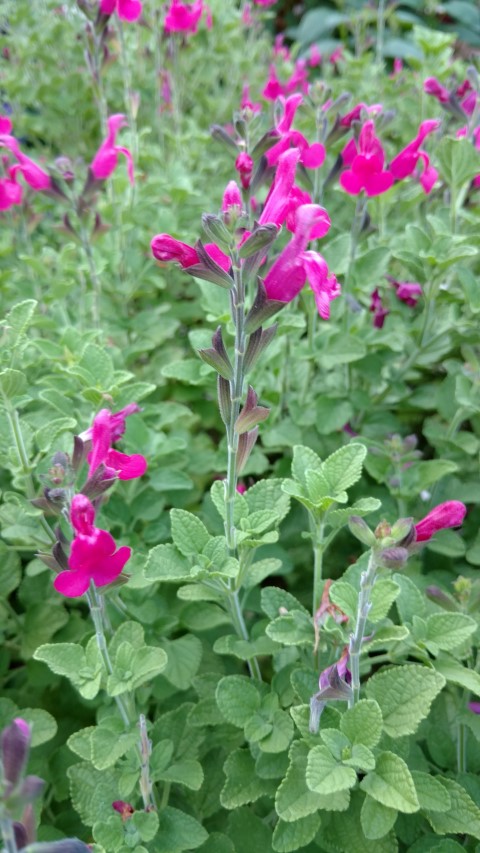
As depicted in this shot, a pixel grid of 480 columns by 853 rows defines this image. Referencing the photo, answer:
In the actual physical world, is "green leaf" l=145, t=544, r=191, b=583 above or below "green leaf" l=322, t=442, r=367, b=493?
below

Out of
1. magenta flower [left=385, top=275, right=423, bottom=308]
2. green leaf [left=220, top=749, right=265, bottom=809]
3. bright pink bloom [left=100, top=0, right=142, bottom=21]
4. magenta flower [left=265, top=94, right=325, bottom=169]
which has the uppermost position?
bright pink bloom [left=100, top=0, right=142, bottom=21]

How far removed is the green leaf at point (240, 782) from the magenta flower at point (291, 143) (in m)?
1.17

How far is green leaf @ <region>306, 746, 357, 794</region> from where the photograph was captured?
37.3 inches

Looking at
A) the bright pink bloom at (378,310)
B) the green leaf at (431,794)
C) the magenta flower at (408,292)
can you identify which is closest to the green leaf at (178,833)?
the green leaf at (431,794)

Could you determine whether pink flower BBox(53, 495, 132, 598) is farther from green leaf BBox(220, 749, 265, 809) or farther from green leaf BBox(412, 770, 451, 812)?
green leaf BBox(412, 770, 451, 812)

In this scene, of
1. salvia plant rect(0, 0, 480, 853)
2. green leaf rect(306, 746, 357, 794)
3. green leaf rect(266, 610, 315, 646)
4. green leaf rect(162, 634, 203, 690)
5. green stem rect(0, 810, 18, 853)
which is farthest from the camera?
green leaf rect(162, 634, 203, 690)

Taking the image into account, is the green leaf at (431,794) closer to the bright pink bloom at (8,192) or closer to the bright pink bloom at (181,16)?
the bright pink bloom at (8,192)

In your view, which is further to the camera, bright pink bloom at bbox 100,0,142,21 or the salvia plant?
bright pink bloom at bbox 100,0,142,21

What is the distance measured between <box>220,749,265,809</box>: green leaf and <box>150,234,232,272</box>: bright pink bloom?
0.87m

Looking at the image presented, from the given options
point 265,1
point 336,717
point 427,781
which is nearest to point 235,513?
point 336,717

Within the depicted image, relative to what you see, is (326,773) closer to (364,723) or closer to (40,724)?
(364,723)

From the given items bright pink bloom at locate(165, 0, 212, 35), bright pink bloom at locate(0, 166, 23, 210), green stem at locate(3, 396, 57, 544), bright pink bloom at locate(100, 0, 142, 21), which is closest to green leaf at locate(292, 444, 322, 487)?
green stem at locate(3, 396, 57, 544)

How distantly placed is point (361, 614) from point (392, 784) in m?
0.26

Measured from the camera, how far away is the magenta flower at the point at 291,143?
4.63ft
